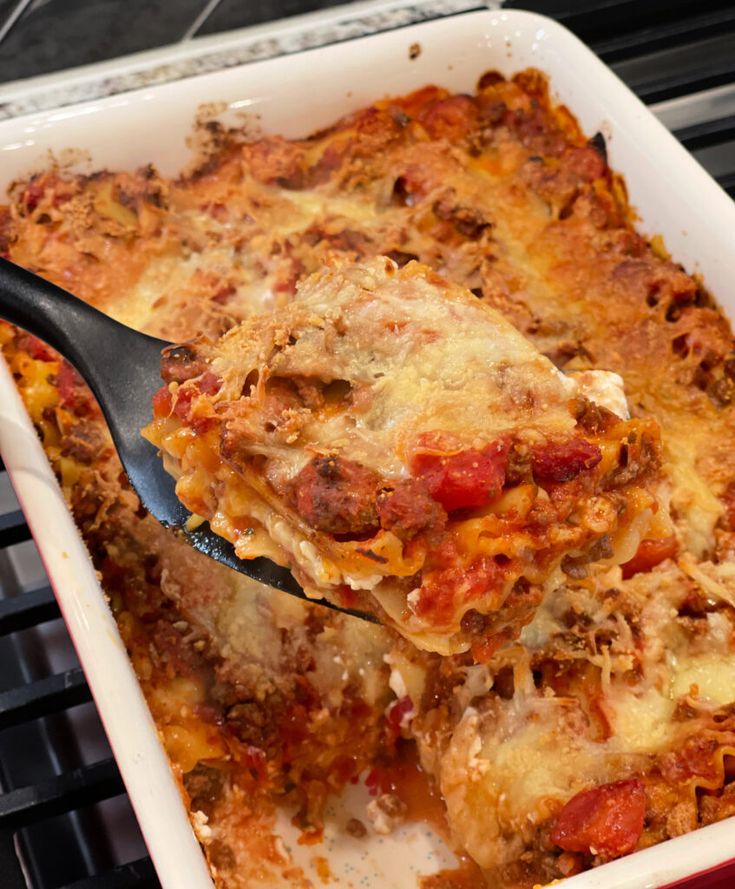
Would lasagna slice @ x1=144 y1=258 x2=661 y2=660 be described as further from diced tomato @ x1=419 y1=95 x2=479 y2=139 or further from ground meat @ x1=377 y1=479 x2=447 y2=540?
diced tomato @ x1=419 y1=95 x2=479 y2=139

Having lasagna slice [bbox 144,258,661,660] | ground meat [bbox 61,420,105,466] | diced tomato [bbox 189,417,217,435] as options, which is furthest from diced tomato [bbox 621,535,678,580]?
ground meat [bbox 61,420,105,466]

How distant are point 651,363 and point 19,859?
4.46 feet

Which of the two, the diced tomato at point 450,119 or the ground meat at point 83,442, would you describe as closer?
the ground meat at point 83,442

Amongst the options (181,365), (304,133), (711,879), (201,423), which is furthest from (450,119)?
(711,879)

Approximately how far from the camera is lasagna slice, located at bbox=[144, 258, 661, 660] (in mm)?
1216

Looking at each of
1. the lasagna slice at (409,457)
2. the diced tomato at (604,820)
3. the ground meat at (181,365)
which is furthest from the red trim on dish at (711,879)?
the ground meat at (181,365)

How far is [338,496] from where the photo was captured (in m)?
1.21

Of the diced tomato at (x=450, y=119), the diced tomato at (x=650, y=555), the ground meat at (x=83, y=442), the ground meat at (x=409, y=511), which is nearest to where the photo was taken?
the ground meat at (x=409, y=511)

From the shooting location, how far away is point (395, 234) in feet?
6.71

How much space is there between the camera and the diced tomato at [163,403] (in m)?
1.45

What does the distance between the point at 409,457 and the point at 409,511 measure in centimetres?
9

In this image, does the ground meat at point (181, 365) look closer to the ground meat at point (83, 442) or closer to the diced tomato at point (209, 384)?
the diced tomato at point (209, 384)

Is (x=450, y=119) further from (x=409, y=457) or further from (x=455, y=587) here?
(x=455, y=587)

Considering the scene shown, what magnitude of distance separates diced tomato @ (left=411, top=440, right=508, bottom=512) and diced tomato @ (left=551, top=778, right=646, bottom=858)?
49cm
